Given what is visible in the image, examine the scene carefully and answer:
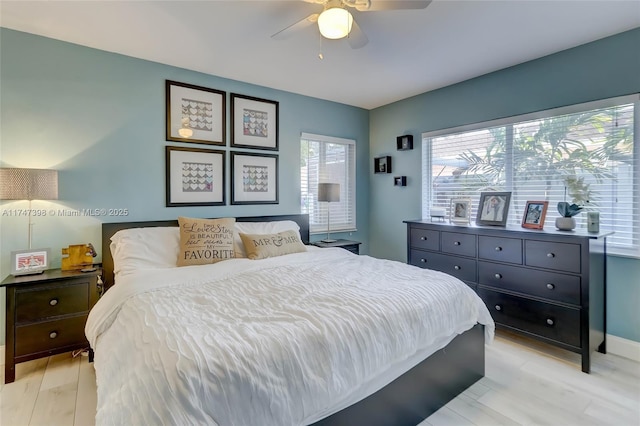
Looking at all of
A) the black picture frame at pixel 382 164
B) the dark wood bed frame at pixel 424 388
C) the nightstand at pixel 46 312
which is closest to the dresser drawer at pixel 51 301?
the nightstand at pixel 46 312

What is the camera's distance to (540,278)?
2561 millimetres

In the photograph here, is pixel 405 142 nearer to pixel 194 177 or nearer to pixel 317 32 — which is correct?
pixel 317 32

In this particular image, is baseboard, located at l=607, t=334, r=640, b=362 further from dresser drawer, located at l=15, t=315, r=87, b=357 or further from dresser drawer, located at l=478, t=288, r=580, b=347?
dresser drawer, located at l=15, t=315, r=87, b=357

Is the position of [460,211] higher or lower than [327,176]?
lower

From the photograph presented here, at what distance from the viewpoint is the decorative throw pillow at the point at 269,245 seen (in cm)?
282

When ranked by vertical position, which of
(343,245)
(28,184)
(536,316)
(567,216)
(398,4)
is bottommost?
(536,316)

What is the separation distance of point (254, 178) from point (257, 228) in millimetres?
667

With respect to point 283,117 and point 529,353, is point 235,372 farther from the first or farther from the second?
point 283,117

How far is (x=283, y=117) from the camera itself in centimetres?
384

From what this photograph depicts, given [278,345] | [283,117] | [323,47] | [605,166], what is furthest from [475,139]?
[278,345]

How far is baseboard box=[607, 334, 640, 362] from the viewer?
97.9 inches

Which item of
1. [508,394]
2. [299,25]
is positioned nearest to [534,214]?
[508,394]

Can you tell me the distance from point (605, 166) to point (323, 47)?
2590 mm

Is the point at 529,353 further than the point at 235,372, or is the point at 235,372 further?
the point at 529,353
